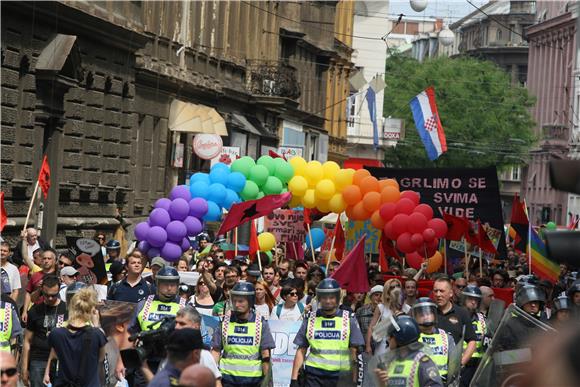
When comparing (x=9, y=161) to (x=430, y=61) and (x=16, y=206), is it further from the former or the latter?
(x=430, y=61)

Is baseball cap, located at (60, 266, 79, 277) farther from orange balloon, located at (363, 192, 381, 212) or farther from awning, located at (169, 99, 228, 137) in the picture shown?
awning, located at (169, 99, 228, 137)

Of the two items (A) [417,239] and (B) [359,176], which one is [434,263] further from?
(B) [359,176]

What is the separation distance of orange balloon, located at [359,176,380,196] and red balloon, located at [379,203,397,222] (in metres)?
0.42

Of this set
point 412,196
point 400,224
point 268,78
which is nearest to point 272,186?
point 412,196

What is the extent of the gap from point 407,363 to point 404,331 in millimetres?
207

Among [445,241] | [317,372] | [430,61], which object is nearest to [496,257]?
[445,241]

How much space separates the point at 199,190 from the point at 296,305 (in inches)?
321

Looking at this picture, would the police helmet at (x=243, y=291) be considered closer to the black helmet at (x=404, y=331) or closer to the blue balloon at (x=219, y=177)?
the black helmet at (x=404, y=331)

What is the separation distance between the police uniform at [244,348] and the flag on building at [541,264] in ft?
29.4

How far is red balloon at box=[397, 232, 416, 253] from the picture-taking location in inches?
856

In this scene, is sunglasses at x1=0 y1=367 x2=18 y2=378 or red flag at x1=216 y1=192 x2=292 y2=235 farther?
red flag at x1=216 y1=192 x2=292 y2=235

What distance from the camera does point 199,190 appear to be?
2294cm

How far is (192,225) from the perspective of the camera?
69.9 feet

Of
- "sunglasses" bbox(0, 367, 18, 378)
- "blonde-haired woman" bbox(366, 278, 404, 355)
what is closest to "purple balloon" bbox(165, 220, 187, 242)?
"blonde-haired woman" bbox(366, 278, 404, 355)
